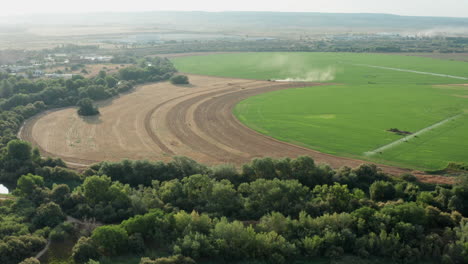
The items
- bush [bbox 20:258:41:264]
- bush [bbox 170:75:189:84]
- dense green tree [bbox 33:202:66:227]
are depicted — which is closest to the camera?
bush [bbox 20:258:41:264]

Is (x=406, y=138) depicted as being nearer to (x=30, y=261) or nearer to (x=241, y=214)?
(x=241, y=214)

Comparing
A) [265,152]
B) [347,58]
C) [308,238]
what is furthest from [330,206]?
[347,58]

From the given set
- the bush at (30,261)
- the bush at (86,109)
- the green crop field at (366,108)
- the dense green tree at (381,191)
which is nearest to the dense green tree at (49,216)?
the bush at (30,261)

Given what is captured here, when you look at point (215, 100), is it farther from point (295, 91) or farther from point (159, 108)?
point (295, 91)

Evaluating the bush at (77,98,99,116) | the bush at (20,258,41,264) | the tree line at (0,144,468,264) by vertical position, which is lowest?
the bush at (20,258,41,264)

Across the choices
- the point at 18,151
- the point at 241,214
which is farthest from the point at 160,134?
the point at 241,214

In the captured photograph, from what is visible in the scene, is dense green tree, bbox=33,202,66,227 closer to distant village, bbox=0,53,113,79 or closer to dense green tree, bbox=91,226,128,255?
dense green tree, bbox=91,226,128,255

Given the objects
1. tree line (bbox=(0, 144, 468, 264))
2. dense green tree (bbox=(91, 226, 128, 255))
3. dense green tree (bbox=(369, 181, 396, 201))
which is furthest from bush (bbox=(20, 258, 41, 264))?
dense green tree (bbox=(369, 181, 396, 201))

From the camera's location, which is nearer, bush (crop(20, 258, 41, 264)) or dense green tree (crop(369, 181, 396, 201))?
bush (crop(20, 258, 41, 264))
